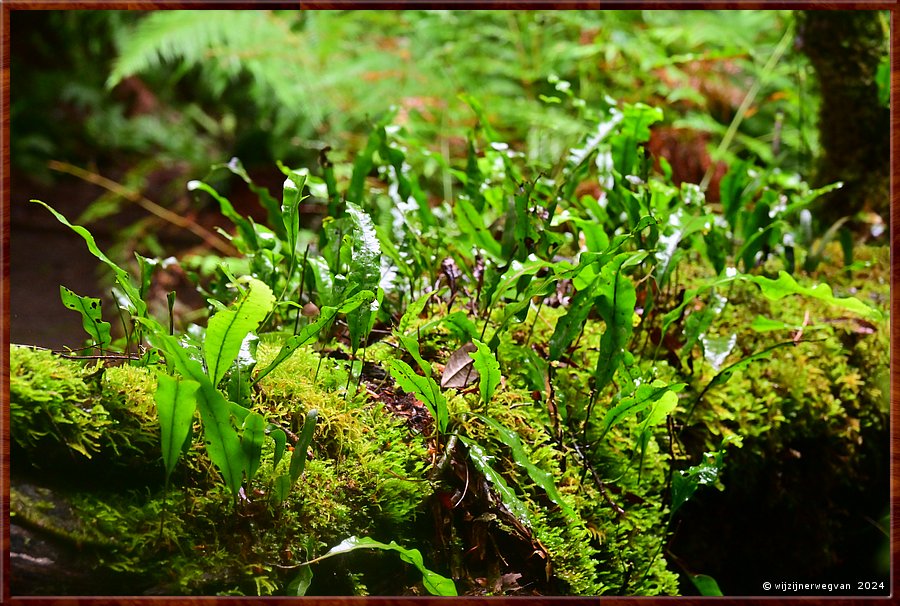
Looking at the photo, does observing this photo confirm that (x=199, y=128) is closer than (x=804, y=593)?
No

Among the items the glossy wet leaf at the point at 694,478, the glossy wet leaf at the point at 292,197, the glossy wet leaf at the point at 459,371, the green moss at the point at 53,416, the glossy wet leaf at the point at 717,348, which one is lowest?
the glossy wet leaf at the point at 694,478

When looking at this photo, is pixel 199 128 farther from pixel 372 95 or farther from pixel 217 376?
pixel 217 376

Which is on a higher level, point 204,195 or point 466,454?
point 466,454

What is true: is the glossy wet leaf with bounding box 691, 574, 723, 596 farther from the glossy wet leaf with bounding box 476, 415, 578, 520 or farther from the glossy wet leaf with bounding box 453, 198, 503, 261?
the glossy wet leaf with bounding box 453, 198, 503, 261

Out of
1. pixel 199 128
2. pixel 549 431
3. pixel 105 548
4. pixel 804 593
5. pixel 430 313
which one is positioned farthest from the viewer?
pixel 199 128

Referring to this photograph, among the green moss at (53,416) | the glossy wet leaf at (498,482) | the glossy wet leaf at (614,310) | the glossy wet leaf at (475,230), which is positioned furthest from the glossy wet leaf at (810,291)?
the green moss at (53,416)

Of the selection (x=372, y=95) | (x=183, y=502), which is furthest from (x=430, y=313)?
(x=372, y=95)

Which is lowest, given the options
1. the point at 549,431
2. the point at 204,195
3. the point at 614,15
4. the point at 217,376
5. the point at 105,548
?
the point at 204,195

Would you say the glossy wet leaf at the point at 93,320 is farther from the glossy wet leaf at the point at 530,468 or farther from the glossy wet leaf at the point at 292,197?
the glossy wet leaf at the point at 530,468
